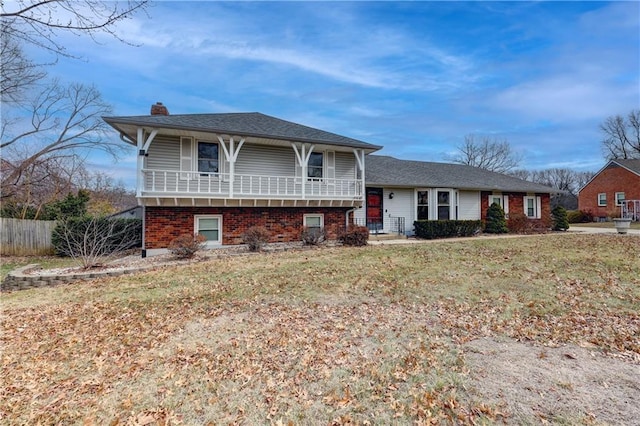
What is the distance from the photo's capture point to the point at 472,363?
3.61 m

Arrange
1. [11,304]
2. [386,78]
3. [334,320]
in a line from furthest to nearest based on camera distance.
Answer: [386,78]
[11,304]
[334,320]

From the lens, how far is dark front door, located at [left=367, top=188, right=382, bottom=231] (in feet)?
52.9

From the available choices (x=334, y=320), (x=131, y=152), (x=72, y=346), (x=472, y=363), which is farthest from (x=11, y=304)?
(x=131, y=152)

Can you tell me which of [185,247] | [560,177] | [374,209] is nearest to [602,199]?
[560,177]

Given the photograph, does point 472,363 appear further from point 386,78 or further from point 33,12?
point 386,78

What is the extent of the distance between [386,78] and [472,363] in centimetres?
1808

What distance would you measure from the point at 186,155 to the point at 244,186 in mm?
2489

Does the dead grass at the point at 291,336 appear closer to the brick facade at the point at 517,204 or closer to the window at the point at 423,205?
the window at the point at 423,205

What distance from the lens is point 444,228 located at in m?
15.5

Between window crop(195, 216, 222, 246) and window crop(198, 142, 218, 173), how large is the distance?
194 centimetres

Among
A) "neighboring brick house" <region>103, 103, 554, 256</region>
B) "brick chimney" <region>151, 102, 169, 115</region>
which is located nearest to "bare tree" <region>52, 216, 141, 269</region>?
"neighboring brick house" <region>103, 103, 554, 256</region>

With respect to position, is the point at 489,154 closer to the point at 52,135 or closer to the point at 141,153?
the point at 141,153

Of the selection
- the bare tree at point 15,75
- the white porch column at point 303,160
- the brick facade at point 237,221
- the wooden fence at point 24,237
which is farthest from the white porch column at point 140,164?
the wooden fence at point 24,237

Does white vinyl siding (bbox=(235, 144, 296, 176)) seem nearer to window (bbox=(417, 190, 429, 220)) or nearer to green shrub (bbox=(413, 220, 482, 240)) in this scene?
green shrub (bbox=(413, 220, 482, 240))
